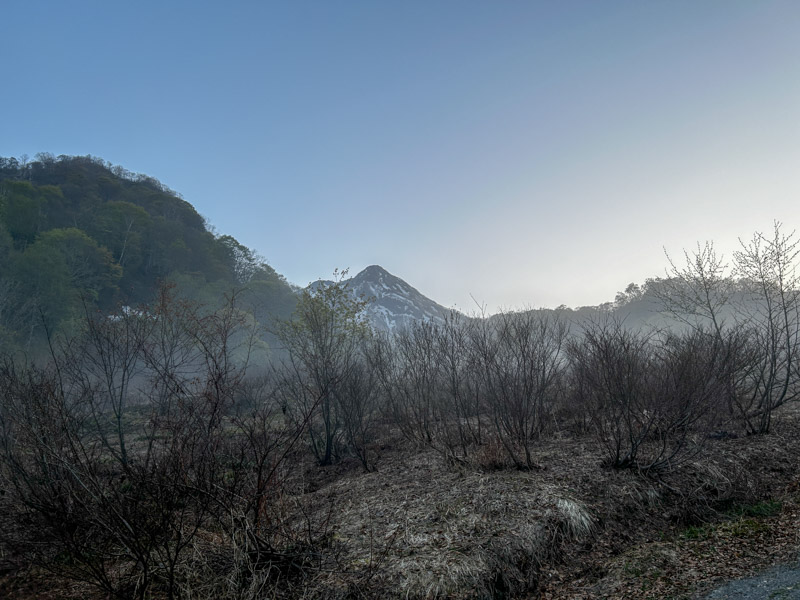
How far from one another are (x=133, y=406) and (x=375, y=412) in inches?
494

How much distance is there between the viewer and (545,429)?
10.0 m

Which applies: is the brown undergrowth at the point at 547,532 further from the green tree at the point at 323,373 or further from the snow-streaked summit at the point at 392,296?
the snow-streaked summit at the point at 392,296

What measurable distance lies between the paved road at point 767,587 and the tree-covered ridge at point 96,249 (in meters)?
18.1

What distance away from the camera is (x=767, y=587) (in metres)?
3.93

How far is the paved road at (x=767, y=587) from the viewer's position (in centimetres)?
379

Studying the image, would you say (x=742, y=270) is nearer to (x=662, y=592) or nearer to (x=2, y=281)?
(x=662, y=592)

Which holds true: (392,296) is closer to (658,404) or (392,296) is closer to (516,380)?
(516,380)

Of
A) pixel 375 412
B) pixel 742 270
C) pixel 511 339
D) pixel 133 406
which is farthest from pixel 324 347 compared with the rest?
pixel 133 406

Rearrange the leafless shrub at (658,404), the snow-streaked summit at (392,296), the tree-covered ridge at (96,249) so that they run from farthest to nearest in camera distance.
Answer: the snow-streaked summit at (392,296)
the tree-covered ridge at (96,249)
the leafless shrub at (658,404)

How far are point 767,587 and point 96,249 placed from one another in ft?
138

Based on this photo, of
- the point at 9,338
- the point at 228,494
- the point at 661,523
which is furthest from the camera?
the point at 9,338

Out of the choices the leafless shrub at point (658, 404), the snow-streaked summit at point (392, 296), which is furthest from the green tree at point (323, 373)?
the snow-streaked summit at point (392, 296)

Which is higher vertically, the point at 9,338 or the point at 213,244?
the point at 213,244

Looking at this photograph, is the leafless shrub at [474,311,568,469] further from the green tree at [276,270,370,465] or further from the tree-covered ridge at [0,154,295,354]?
the tree-covered ridge at [0,154,295,354]
